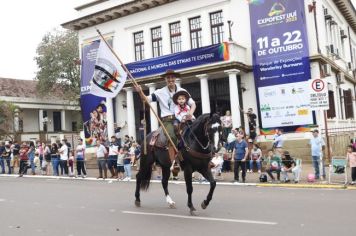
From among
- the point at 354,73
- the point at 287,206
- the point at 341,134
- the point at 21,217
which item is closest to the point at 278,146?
the point at 341,134

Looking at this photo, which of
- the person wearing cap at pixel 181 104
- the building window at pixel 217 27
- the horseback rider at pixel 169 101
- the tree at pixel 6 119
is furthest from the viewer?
the tree at pixel 6 119

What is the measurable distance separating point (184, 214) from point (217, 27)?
56.8ft

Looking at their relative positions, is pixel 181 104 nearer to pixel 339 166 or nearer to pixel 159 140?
pixel 159 140

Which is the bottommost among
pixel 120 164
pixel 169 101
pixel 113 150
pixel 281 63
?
pixel 120 164

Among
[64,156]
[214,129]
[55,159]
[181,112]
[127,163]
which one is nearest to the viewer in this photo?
[214,129]

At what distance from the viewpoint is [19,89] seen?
179 feet

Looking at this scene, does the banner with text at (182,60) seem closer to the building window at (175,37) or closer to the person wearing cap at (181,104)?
the building window at (175,37)

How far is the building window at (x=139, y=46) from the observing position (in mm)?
27375

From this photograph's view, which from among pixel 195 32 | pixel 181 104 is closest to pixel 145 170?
pixel 181 104

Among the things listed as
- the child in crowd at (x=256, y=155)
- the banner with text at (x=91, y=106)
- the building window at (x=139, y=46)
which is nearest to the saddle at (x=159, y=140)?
the child in crowd at (x=256, y=155)

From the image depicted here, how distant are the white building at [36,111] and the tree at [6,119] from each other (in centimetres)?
336

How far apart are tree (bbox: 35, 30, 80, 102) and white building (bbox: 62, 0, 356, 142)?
17778 mm

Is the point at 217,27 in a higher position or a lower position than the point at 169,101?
higher

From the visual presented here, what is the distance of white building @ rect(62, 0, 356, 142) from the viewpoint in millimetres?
22641
